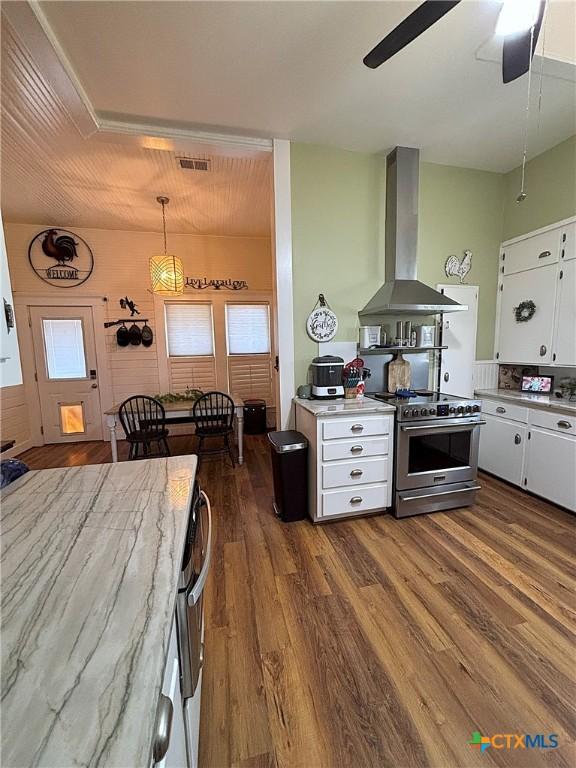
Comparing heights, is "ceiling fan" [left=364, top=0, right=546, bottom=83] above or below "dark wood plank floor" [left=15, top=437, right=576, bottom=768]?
above

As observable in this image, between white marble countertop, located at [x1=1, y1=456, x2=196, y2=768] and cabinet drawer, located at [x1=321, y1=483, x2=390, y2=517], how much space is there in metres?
1.50

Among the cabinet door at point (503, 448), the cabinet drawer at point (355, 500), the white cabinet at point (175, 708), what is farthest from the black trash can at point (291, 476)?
the cabinet door at point (503, 448)

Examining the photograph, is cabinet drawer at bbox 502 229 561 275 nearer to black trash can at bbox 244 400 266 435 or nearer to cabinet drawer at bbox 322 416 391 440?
cabinet drawer at bbox 322 416 391 440

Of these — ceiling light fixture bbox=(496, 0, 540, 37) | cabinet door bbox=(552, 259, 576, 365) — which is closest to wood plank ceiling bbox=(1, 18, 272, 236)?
ceiling light fixture bbox=(496, 0, 540, 37)

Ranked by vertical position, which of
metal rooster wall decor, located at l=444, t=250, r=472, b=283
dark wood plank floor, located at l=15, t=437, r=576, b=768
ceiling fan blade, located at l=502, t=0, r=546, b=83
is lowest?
dark wood plank floor, located at l=15, t=437, r=576, b=768

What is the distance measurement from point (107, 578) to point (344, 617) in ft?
4.54

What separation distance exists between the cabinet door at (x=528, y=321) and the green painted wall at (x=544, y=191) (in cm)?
47

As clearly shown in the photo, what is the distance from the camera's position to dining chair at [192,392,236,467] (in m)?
3.72

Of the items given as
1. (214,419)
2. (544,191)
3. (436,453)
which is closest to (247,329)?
(214,419)

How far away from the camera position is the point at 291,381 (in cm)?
298

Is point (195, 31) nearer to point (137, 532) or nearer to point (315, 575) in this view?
point (137, 532)

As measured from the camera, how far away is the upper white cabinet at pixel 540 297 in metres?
2.79

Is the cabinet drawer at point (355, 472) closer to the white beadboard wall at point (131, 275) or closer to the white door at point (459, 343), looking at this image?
the white door at point (459, 343)

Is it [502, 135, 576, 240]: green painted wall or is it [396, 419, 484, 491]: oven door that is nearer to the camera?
[396, 419, 484, 491]: oven door
